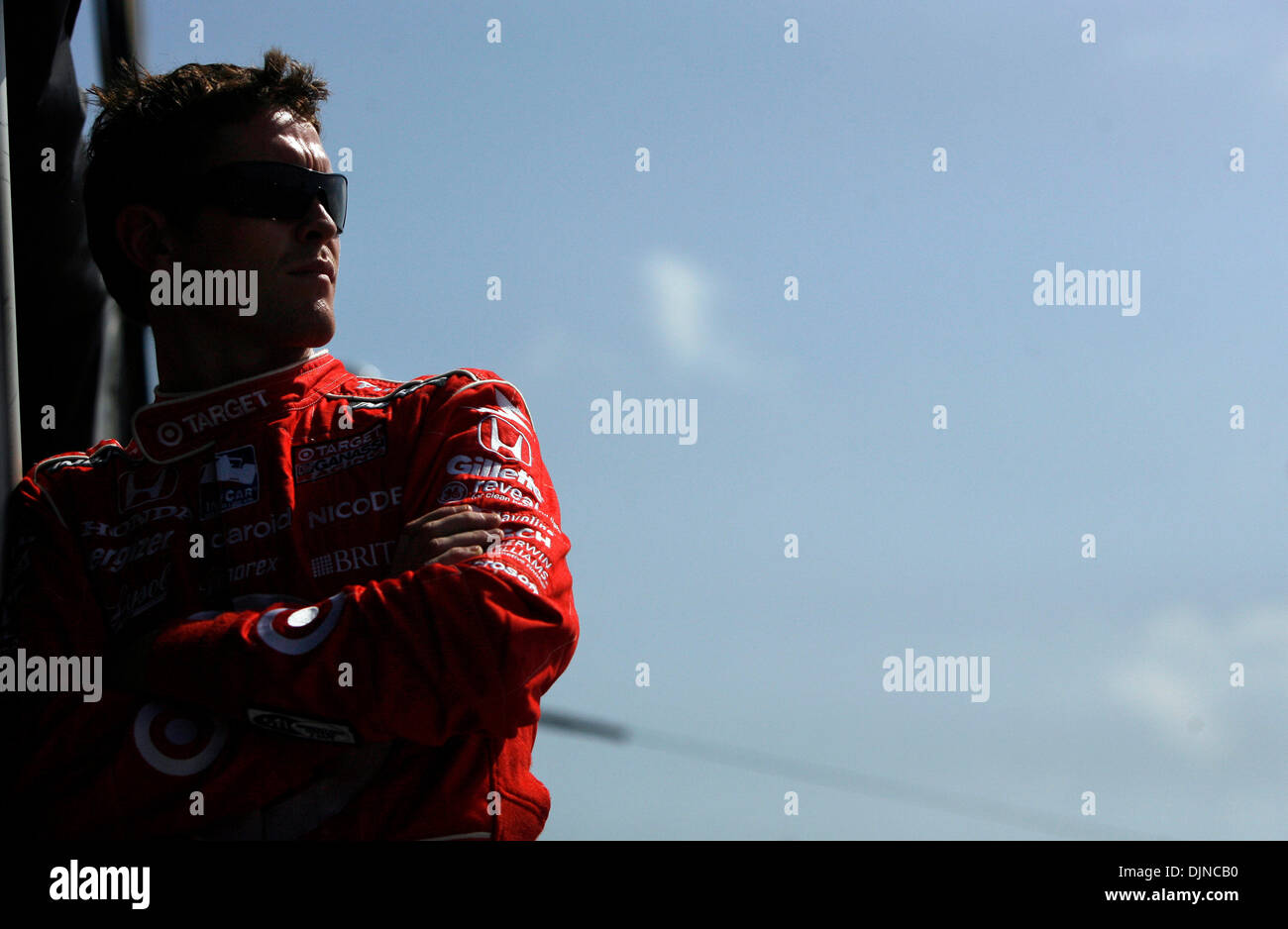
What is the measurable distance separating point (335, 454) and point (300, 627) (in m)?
0.59

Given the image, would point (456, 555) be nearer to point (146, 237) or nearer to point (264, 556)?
point (264, 556)

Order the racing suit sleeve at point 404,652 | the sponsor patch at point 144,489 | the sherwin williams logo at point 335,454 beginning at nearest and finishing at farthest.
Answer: the racing suit sleeve at point 404,652, the sherwin williams logo at point 335,454, the sponsor patch at point 144,489

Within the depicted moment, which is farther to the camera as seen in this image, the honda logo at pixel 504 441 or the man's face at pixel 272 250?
Result: the man's face at pixel 272 250

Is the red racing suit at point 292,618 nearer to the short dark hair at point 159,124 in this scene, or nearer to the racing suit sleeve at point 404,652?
the racing suit sleeve at point 404,652

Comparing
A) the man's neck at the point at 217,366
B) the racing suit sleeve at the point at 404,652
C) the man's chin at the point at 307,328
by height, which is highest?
the man's chin at the point at 307,328

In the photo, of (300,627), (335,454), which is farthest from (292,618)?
(335,454)

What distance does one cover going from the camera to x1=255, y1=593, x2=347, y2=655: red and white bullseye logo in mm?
2725

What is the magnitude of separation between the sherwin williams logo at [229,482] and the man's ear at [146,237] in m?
0.62

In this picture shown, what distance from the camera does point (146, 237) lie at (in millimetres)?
3588

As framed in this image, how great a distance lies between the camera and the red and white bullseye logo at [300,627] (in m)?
2.72

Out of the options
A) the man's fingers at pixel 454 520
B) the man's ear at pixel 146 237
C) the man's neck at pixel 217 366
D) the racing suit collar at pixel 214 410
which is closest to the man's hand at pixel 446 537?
the man's fingers at pixel 454 520

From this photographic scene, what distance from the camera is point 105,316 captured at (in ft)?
15.7
